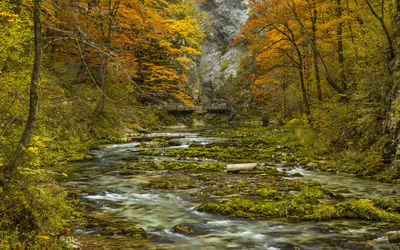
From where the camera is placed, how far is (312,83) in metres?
19.5

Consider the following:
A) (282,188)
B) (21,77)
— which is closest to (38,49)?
(21,77)

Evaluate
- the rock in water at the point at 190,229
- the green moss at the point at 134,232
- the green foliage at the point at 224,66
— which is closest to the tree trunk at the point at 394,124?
the rock in water at the point at 190,229

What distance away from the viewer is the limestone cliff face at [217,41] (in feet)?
172

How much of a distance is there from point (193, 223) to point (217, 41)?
5536 cm

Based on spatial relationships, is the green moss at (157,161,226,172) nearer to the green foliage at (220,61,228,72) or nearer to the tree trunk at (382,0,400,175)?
the tree trunk at (382,0,400,175)

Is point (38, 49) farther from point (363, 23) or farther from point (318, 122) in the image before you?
point (363, 23)

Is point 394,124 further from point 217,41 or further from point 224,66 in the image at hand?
point 217,41

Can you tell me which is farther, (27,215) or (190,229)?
(190,229)

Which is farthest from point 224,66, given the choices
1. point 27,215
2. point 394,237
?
point 27,215

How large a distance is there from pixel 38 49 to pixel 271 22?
→ 12.1 meters

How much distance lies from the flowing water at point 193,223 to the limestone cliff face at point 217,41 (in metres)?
43.8

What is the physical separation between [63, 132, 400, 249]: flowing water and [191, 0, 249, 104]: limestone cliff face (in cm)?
4379

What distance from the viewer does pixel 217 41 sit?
57.4 meters

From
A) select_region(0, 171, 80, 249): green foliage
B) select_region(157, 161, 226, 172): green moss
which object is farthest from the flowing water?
select_region(157, 161, 226, 172): green moss
